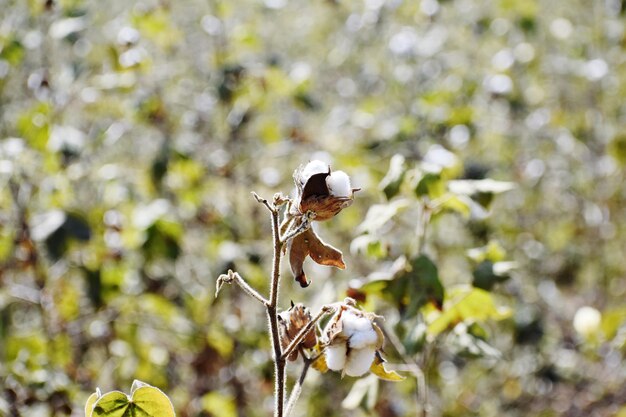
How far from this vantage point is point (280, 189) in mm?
A: 3494

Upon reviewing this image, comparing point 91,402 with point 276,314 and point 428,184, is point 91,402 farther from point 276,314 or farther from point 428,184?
point 428,184

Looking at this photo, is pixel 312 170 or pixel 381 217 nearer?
pixel 312 170

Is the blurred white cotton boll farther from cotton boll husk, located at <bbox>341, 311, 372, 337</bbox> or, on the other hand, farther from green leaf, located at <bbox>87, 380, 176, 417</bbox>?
green leaf, located at <bbox>87, 380, 176, 417</bbox>

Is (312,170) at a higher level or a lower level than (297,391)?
higher

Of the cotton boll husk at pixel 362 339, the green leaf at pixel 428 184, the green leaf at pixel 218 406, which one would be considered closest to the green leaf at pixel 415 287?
the green leaf at pixel 428 184

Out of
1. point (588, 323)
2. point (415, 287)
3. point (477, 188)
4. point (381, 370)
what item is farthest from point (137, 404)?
point (588, 323)

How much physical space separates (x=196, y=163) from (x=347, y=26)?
130cm

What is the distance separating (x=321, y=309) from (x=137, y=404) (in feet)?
0.84

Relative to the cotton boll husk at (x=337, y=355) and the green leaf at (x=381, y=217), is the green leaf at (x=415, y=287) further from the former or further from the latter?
the cotton boll husk at (x=337, y=355)

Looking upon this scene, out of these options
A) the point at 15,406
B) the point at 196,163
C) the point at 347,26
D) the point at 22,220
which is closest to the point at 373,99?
the point at 347,26

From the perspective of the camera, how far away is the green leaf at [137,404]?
0.94m

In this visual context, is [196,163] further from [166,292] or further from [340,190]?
[340,190]

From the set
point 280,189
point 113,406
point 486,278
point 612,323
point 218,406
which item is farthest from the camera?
point 280,189

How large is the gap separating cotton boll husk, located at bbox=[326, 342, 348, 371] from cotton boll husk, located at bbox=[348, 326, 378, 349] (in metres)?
0.01
